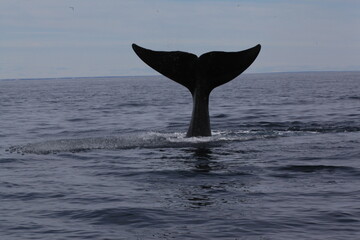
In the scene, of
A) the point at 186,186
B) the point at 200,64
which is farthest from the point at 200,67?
the point at 186,186

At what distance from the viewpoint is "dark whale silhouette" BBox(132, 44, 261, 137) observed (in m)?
12.6

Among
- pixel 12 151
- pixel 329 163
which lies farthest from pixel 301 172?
pixel 12 151

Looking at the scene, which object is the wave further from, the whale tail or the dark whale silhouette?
the whale tail

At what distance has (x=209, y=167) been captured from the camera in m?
11.1

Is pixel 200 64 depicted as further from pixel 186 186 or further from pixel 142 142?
pixel 186 186

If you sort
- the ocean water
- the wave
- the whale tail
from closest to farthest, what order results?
1. the ocean water
2. the whale tail
3. the wave

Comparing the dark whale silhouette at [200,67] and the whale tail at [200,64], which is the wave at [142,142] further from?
the whale tail at [200,64]

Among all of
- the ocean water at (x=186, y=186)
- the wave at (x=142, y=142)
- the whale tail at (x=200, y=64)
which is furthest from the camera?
the wave at (x=142, y=142)

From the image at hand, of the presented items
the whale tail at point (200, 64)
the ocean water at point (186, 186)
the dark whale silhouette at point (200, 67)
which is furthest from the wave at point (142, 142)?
the whale tail at point (200, 64)

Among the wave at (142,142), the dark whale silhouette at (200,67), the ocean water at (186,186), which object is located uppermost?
the dark whale silhouette at (200,67)

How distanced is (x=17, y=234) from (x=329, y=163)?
5.96 metres

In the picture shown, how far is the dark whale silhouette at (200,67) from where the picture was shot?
1262 centimetres

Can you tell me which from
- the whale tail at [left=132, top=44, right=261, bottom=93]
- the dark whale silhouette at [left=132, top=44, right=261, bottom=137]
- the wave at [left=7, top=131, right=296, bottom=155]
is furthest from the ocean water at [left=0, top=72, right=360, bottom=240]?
the whale tail at [left=132, top=44, right=261, bottom=93]

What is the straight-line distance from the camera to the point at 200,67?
13.0 metres
